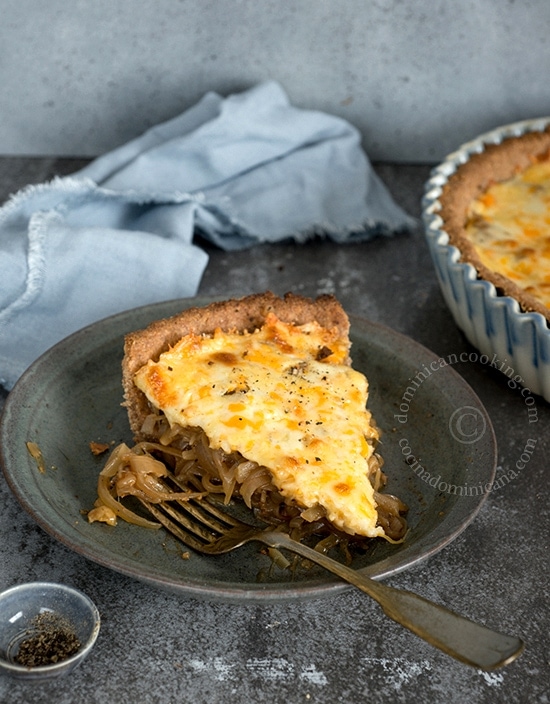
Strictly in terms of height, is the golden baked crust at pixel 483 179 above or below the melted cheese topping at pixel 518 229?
above

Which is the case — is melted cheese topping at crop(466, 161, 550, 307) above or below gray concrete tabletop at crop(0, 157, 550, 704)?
above

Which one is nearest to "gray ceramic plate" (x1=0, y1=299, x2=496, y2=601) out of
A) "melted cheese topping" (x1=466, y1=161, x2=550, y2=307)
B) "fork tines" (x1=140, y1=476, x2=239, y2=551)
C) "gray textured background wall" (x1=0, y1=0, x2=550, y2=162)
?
"fork tines" (x1=140, y1=476, x2=239, y2=551)

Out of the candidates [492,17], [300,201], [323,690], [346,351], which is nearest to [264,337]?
[346,351]

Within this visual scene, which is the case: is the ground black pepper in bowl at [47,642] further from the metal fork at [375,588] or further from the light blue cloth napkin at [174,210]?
the light blue cloth napkin at [174,210]

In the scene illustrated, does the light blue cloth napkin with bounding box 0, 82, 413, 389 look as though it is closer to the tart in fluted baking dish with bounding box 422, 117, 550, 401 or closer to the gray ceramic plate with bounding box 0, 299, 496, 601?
the gray ceramic plate with bounding box 0, 299, 496, 601

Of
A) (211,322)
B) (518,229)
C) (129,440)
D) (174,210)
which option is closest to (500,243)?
(518,229)

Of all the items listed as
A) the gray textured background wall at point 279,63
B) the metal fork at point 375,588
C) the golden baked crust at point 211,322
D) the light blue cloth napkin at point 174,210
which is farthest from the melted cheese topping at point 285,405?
the gray textured background wall at point 279,63
